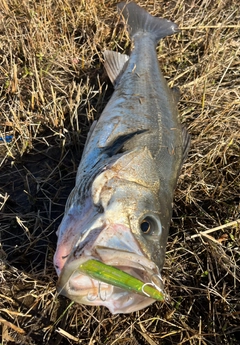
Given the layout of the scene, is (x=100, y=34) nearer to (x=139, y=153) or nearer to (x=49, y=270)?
(x=139, y=153)

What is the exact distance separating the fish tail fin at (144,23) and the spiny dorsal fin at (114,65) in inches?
17.4

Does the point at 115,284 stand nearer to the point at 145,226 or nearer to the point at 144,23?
the point at 145,226

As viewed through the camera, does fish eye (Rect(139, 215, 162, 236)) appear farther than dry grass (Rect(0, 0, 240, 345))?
No

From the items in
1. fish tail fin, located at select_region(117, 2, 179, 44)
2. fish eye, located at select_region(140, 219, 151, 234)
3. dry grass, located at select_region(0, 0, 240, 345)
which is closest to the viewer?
fish eye, located at select_region(140, 219, 151, 234)

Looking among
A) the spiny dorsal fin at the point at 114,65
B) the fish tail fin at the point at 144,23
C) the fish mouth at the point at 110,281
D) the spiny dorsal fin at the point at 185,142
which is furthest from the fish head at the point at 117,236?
the fish tail fin at the point at 144,23

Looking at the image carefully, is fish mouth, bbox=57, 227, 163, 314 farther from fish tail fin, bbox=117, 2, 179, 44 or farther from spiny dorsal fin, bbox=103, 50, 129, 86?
fish tail fin, bbox=117, 2, 179, 44

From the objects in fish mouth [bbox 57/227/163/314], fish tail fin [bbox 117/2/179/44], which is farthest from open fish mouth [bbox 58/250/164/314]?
fish tail fin [bbox 117/2/179/44]

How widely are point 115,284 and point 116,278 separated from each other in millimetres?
35

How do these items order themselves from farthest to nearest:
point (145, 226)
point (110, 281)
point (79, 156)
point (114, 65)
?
point (114, 65) → point (79, 156) → point (145, 226) → point (110, 281)

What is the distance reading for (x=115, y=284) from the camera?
1875mm

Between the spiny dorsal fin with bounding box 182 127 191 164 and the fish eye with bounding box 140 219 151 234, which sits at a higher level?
the fish eye with bounding box 140 219 151 234

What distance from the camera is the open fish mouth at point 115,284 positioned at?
73.7 inches

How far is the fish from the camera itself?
192 cm

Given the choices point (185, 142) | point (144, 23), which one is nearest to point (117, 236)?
point (185, 142)
